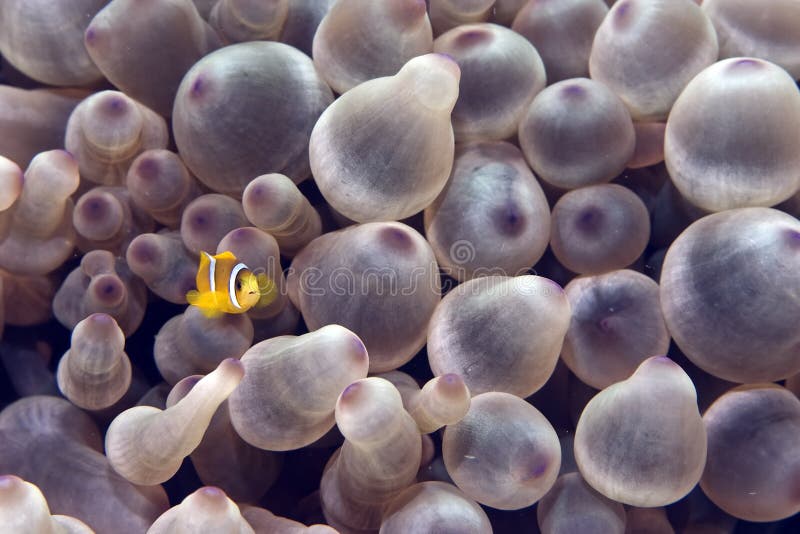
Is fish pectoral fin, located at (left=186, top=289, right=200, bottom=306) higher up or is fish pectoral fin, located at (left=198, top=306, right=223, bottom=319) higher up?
fish pectoral fin, located at (left=198, top=306, right=223, bottom=319)

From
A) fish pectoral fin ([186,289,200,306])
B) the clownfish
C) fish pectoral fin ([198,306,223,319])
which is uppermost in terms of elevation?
the clownfish

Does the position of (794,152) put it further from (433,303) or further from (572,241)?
(433,303)

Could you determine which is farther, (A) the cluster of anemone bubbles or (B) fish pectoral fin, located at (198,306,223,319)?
(B) fish pectoral fin, located at (198,306,223,319)

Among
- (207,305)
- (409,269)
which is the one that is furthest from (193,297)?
(409,269)

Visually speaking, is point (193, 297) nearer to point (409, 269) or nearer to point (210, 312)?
point (210, 312)

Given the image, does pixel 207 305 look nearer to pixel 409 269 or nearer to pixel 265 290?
pixel 265 290

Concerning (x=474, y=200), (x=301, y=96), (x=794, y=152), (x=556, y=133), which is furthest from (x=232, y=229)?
(x=794, y=152)

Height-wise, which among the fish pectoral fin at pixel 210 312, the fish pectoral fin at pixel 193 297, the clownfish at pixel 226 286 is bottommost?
the fish pectoral fin at pixel 193 297
